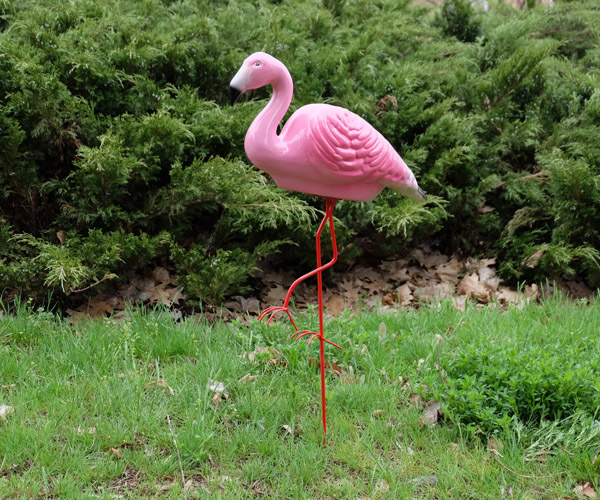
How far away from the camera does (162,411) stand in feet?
8.60

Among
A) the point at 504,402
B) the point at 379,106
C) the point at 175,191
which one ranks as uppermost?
the point at 379,106

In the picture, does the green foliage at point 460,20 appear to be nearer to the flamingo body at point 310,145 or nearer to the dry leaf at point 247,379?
the flamingo body at point 310,145

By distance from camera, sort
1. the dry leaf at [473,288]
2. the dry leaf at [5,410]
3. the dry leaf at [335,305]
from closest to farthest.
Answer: the dry leaf at [5,410]
the dry leaf at [335,305]
the dry leaf at [473,288]

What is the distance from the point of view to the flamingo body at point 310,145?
2115 millimetres

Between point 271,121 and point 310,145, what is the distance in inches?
7.0

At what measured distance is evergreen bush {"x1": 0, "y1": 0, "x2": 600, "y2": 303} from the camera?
3469mm

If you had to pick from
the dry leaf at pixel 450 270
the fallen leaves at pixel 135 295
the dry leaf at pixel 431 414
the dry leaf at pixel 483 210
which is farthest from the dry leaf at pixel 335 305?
the dry leaf at pixel 483 210

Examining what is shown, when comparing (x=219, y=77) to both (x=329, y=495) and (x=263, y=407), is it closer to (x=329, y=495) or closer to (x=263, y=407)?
(x=263, y=407)

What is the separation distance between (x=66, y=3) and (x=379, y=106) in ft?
8.25

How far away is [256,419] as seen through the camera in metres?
2.61

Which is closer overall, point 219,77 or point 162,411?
point 162,411

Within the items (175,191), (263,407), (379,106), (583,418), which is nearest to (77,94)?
(175,191)

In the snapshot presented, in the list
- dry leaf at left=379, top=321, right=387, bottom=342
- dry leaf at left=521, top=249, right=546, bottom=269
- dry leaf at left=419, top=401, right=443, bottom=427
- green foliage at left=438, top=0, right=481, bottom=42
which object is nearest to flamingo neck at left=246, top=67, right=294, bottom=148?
dry leaf at left=419, top=401, right=443, bottom=427

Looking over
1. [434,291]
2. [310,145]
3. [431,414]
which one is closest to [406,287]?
[434,291]
